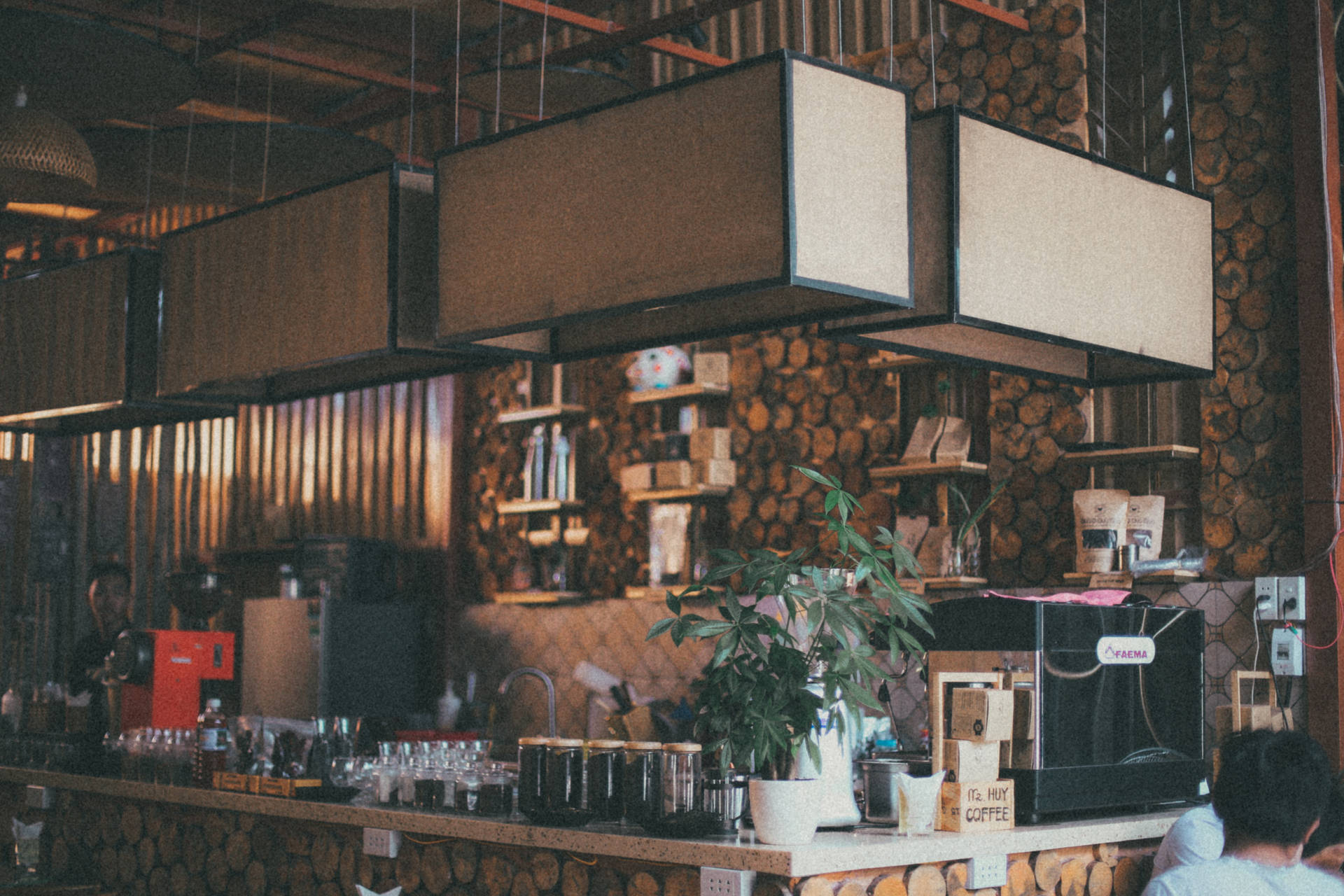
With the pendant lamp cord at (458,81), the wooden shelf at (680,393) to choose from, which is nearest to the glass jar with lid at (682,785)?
the pendant lamp cord at (458,81)

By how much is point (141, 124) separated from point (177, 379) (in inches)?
178

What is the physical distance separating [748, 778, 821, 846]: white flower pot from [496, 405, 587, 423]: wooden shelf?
4.83 meters

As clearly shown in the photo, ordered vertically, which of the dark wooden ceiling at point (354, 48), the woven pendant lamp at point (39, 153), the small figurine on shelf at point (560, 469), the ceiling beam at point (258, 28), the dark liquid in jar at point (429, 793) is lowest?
the dark liquid in jar at point (429, 793)

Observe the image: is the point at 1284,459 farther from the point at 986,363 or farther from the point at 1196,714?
the point at 986,363

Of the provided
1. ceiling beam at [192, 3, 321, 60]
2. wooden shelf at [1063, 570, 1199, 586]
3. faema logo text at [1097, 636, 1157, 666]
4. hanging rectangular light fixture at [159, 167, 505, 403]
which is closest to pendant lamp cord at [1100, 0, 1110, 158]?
wooden shelf at [1063, 570, 1199, 586]

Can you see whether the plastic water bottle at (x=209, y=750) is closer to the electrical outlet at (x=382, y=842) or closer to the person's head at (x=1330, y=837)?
the electrical outlet at (x=382, y=842)

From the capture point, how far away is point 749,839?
320 centimetres

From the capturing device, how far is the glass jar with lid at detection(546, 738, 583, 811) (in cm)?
357

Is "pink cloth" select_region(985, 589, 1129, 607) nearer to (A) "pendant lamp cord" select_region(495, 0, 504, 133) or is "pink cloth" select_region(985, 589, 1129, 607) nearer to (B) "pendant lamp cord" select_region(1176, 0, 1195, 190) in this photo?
(B) "pendant lamp cord" select_region(1176, 0, 1195, 190)

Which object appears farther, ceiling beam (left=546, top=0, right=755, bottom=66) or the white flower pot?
ceiling beam (left=546, top=0, right=755, bottom=66)

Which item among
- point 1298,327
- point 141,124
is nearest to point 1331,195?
point 1298,327

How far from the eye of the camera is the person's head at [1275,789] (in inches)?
112

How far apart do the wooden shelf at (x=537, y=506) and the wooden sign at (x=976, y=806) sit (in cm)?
445

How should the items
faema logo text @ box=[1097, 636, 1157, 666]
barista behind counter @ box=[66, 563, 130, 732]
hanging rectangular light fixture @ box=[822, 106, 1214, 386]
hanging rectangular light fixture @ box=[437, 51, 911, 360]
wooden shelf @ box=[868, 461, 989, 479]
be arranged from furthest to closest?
barista behind counter @ box=[66, 563, 130, 732] < wooden shelf @ box=[868, 461, 989, 479] < faema logo text @ box=[1097, 636, 1157, 666] < hanging rectangular light fixture @ box=[822, 106, 1214, 386] < hanging rectangular light fixture @ box=[437, 51, 911, 360]
